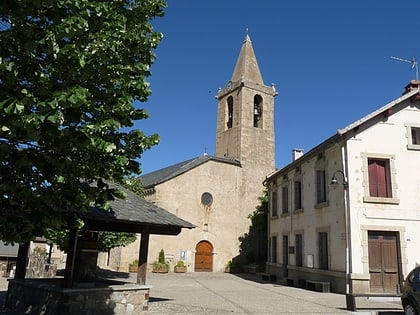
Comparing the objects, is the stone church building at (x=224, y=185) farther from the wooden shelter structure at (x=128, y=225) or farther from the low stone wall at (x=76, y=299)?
the low stone wall at (x=76, y=299)

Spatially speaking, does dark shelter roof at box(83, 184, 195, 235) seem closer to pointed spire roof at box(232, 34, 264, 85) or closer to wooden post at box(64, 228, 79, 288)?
wooden post at box(64, 228, 79, 288)

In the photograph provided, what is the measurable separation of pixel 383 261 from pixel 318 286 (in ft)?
8.94

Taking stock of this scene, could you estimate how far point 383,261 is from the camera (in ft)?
49.8

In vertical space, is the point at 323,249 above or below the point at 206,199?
below

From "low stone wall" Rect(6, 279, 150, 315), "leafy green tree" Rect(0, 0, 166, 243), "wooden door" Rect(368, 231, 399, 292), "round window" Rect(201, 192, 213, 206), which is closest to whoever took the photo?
"leafy green tree" Rect(0, 0, 166, 243)

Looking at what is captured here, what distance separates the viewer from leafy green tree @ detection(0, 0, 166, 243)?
445 cm

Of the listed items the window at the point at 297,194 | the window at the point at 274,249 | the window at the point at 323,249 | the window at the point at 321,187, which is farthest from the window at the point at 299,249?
the window at the point at 274,249

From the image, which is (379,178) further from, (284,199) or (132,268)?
(132,268)

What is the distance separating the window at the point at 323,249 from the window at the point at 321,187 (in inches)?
60.4

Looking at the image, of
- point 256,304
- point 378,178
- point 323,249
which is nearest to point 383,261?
point 323,249

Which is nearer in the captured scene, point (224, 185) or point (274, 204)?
point (274, 204)

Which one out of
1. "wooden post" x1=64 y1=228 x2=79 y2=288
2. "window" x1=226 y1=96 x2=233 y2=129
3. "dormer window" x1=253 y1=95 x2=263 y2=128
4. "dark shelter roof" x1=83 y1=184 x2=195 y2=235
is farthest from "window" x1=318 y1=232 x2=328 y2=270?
"window" x1=226 y1=96 x2=233 y2=129

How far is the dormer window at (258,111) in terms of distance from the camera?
1275 inches

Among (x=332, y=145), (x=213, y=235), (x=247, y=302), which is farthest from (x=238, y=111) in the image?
(x=247, y=302)
